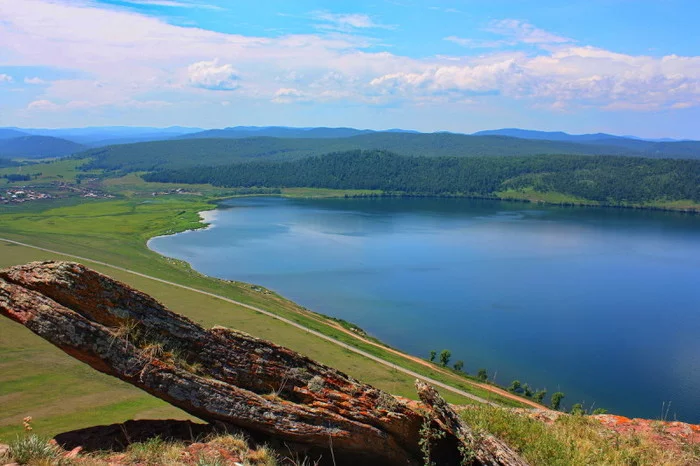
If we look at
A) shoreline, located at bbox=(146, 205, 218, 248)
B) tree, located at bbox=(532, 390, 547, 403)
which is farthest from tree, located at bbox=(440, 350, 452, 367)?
shoreline, located at bbox=(146, 205, 218, 248)

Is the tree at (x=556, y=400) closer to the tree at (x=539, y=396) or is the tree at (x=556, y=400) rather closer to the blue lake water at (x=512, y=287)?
the tree at (x=539, y=396)

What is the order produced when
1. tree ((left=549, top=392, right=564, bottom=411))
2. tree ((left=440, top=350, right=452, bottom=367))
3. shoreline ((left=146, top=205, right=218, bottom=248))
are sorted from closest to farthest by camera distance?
tree ((left=549, top=392, right=564, bottom=411)), tree ((left=440, top=350, right=452, bottom=367)), shoreline ((left=146, top=205, right=218, bottom=248))

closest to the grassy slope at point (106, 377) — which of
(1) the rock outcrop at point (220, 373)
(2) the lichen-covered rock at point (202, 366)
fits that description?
(1) the rock outcrop at point (220, 373)

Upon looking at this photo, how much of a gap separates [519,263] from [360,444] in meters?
58.0

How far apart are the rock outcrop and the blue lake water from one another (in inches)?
624

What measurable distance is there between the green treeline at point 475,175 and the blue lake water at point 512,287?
139 ft

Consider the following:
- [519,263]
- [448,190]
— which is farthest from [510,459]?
[448,190]

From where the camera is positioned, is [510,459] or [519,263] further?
[519,263]

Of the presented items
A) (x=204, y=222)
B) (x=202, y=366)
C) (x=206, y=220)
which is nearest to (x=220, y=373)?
(x=202, y=366)

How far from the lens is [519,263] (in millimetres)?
61625

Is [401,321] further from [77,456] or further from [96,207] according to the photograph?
[96,207]

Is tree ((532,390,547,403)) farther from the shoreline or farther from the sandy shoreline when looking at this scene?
the sandy shoreline

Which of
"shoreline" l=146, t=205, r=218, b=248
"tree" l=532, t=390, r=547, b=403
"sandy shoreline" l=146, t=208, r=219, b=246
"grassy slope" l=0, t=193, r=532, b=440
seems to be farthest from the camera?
"sandy shoreline" l=146, t=208, r=219, b=246

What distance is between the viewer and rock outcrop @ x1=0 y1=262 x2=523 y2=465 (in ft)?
21.3
